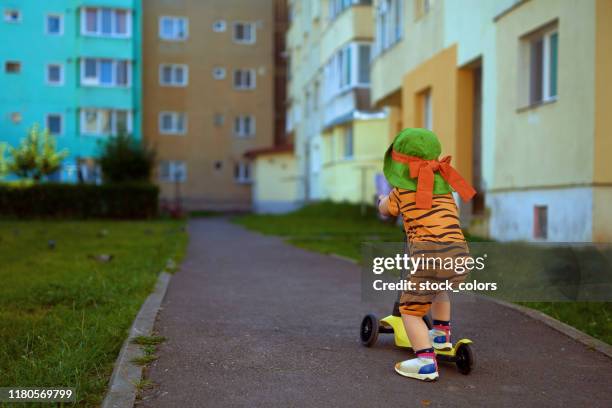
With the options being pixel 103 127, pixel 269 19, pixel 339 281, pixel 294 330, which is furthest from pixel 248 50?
pixel 294 330

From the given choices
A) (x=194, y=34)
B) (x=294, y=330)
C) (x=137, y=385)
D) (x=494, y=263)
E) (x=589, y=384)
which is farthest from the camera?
(x=194, y=34)

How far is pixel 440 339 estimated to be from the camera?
4902mm

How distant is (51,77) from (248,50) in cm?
1184

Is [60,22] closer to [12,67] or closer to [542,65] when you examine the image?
[12,67]

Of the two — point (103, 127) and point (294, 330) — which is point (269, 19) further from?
point (294, 330)

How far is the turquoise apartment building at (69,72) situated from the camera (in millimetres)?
41719

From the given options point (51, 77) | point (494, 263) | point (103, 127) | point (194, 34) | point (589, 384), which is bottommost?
point (589, 384)

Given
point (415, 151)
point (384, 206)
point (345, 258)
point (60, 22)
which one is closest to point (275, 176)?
point (60, 22)

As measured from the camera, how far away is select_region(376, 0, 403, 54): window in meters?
20.1

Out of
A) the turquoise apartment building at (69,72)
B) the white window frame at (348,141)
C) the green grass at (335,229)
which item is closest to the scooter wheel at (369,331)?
the green grass at (335,229)

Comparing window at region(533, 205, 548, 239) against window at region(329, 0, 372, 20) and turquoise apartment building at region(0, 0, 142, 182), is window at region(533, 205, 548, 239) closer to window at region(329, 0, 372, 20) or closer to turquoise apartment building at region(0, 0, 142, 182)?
window at region(329, 0, 372, 20)

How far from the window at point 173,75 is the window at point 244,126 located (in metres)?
3.92

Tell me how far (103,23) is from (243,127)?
400 inches

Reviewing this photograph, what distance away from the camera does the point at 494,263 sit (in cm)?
551
